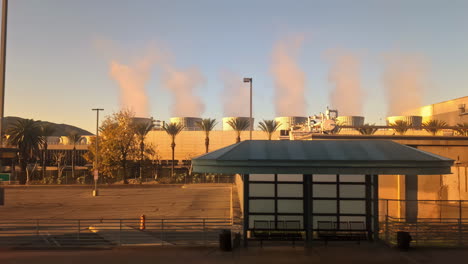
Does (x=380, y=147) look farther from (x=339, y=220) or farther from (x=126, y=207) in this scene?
(x=126, y=207)

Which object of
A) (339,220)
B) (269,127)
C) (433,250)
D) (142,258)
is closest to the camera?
(142,258)

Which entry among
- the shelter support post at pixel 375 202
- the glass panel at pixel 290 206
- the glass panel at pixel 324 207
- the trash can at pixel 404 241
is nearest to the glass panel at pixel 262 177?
the glass panel at pixel 290 206

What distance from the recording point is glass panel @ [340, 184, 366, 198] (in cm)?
1811

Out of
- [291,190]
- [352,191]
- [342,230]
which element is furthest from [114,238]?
[352,191]

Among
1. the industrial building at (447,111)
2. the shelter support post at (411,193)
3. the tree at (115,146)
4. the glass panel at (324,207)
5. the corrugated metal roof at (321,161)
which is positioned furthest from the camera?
the industrial building at (447,111)

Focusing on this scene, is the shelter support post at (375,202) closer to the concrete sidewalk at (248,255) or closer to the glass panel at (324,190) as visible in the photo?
the concrete sidewalk at (248,255)

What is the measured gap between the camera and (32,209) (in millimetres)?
35625

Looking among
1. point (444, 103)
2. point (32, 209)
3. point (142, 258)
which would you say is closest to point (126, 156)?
point (32, 209)

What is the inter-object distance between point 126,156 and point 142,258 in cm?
5140

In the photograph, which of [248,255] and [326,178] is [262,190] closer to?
[326,178]

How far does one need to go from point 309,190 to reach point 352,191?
2218mm

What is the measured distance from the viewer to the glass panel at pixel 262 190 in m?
18.1

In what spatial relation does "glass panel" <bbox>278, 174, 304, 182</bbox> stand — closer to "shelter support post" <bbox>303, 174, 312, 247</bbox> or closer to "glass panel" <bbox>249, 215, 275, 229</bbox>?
"shelter support post" <bbox>303, 174, 312, 247</bbox>

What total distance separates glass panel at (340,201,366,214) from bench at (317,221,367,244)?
538 mm
